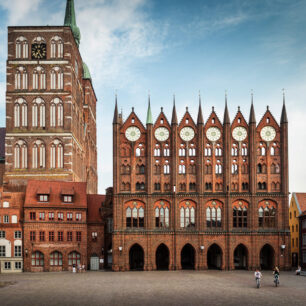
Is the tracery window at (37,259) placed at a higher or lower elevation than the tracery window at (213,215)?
lower

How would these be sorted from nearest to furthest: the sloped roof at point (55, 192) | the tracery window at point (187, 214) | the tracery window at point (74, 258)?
the tracery window at point (187, 214)
the tracery window at point (74, 258)
the sloped roof at point (55, 192)

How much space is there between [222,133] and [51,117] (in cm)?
3076

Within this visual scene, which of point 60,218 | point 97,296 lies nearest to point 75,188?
point 60,218

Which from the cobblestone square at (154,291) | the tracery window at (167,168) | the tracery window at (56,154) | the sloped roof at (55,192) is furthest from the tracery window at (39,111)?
the cobblestone square at (154,291)

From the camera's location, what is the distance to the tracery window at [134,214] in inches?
2734

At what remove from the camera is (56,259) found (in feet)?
230

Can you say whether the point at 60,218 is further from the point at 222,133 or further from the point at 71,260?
the point at 222,133

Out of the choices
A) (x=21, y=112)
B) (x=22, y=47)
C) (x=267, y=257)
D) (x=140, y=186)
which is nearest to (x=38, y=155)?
(x=21, y=112)

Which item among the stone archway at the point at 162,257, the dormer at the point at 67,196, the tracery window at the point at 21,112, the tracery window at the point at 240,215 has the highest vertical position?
the tracery window at the point at 21,112

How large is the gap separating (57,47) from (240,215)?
42383 mm

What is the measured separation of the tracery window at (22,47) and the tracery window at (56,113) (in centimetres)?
929

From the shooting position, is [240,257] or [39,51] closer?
[240,257]

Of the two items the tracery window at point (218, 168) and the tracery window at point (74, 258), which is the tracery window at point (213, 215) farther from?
the tracery window at point (74, 258)

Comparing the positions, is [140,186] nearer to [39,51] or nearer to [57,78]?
[57,78]
